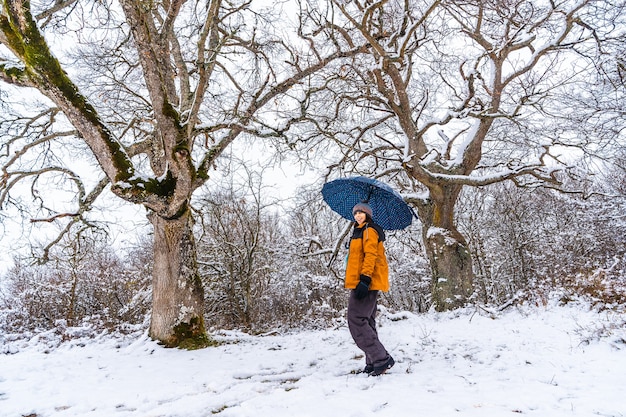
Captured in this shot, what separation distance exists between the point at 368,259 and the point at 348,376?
1.19 meters

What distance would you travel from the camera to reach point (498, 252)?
62.1ft

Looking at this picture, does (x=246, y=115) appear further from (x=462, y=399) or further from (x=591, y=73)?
(x=591, y=73)

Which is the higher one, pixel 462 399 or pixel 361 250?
pixel 361 250

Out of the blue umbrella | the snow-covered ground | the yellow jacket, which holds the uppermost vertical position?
the blue umbrella

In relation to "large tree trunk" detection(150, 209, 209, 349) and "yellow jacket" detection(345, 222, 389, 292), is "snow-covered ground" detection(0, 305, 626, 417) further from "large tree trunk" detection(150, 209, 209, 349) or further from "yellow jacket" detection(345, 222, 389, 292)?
"yellow jacket" detection(345, 222, 389, 292)

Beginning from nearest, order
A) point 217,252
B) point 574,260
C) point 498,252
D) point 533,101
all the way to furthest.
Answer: point 533,101
point 217,252
point 574,260
point 498,252

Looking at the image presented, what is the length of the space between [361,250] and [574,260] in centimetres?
1504

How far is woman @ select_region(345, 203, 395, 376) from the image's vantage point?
365 centimetres

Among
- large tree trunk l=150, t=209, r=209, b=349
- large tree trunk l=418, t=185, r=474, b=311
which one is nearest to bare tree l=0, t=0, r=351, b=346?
large tree trunk l=150, t=209, r=209, b=349

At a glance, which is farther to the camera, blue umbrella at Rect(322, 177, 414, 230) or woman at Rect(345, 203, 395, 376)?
blue umbrella at Rect(322, 177, 414, 230)

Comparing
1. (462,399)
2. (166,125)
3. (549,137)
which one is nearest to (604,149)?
(549,137)

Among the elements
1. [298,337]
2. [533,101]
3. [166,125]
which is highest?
[533,101]

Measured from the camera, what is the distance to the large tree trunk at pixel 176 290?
564 centimetres

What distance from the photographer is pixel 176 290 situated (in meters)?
5.78
